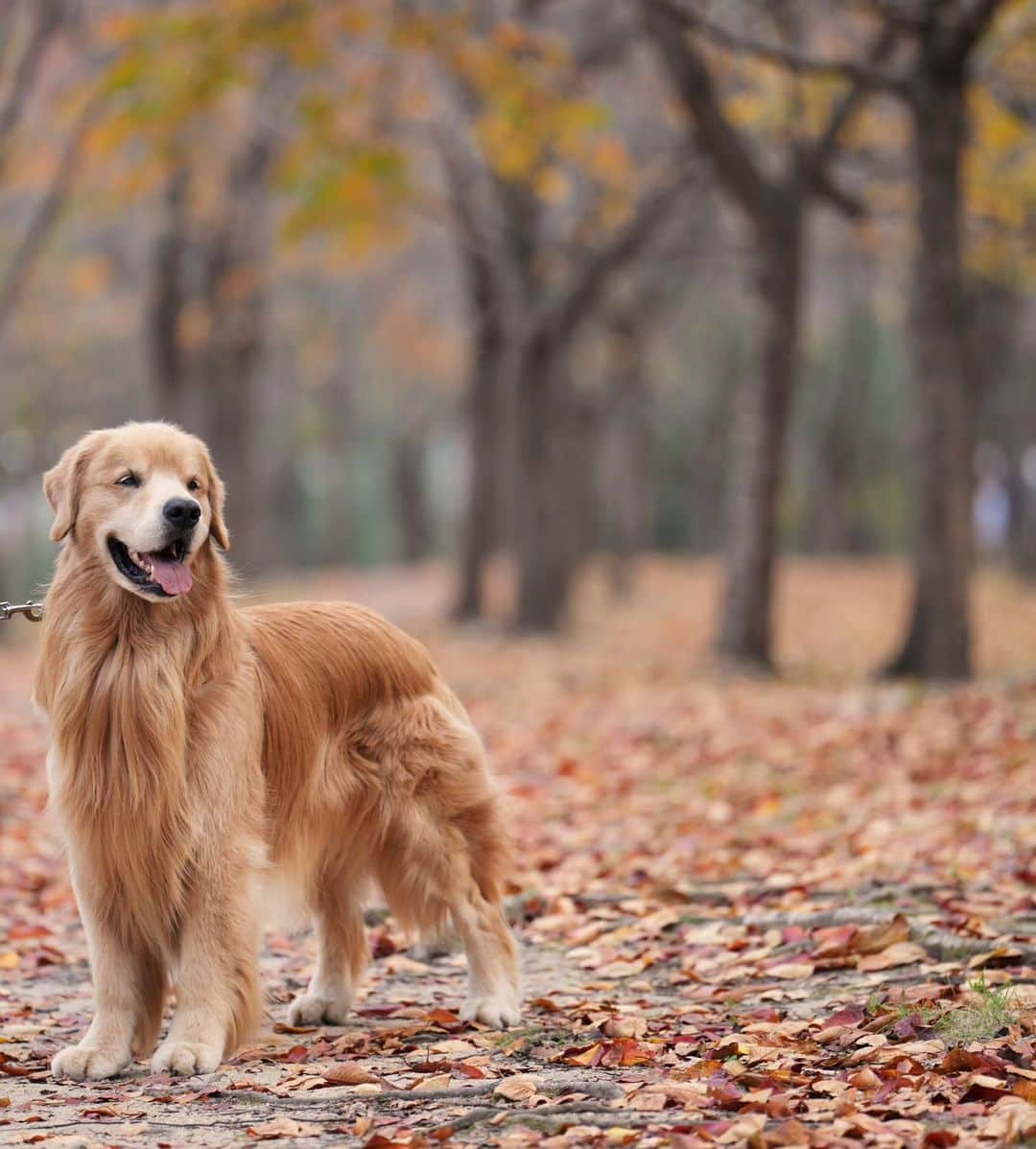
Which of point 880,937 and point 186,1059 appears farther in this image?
point 880,937

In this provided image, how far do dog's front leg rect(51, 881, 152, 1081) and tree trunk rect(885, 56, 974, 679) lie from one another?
9.12 m

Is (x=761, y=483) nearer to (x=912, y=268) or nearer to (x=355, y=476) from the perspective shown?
(x=912, y=268)

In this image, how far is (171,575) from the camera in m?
4.64

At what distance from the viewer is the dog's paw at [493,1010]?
523 cm

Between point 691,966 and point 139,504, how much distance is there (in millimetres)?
2715

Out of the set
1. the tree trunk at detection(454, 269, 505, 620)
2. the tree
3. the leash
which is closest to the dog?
the leash

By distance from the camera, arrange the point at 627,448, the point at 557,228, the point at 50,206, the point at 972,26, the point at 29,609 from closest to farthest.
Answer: the point at 29,609 < the point at 972,26 < the point at 50,206 < the point at 557,228 < the point at 627,448

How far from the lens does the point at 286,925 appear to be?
560 centimetres

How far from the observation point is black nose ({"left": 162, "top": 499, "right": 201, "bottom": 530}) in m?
4.60

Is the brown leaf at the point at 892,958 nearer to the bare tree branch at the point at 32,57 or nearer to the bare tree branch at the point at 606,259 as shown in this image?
the bare tree branch at the point at 32,57

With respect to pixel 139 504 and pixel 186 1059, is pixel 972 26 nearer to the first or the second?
pixel 139 504

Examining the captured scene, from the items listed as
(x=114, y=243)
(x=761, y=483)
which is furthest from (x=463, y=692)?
(x=114, y=243)

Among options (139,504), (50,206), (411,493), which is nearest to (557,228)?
(50,206)

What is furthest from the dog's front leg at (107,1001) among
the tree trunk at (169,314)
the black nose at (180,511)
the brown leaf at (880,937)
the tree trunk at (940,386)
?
the tree trunk at (169,314)
